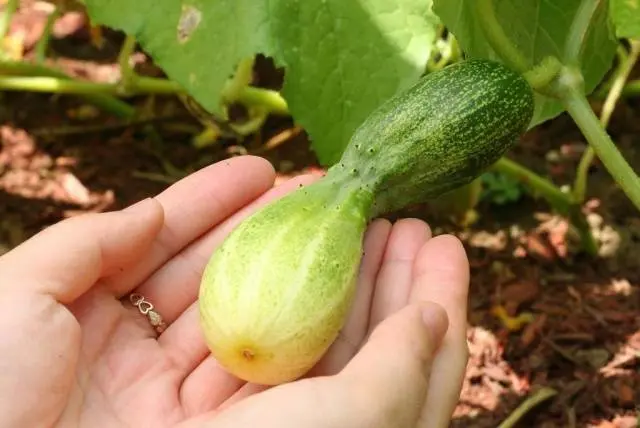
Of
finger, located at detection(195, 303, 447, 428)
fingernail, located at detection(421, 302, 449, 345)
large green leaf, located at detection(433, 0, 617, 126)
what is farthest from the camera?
large green leaf, located at detection(433, 0, 617, 126)

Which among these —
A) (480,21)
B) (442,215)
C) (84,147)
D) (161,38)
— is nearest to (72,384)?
(161,38)

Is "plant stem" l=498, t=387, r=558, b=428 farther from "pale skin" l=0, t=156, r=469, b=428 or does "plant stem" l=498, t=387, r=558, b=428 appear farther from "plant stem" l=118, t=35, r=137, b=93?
"plant stem" l=118, t=35, r=137, b=93

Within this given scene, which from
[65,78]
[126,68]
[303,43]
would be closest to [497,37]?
[303,43]

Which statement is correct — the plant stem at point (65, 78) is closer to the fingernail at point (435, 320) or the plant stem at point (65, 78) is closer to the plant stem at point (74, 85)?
the plant stem at point (74, 85)

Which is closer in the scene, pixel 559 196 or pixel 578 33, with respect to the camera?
pixel 578 33

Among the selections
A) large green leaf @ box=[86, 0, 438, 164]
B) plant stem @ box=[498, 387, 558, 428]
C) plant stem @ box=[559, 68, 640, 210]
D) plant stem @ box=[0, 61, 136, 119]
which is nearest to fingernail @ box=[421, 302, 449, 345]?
plant stem @ box=[559, 68, 640, 210]

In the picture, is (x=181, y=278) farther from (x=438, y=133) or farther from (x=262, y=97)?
(x=262, y=97)
